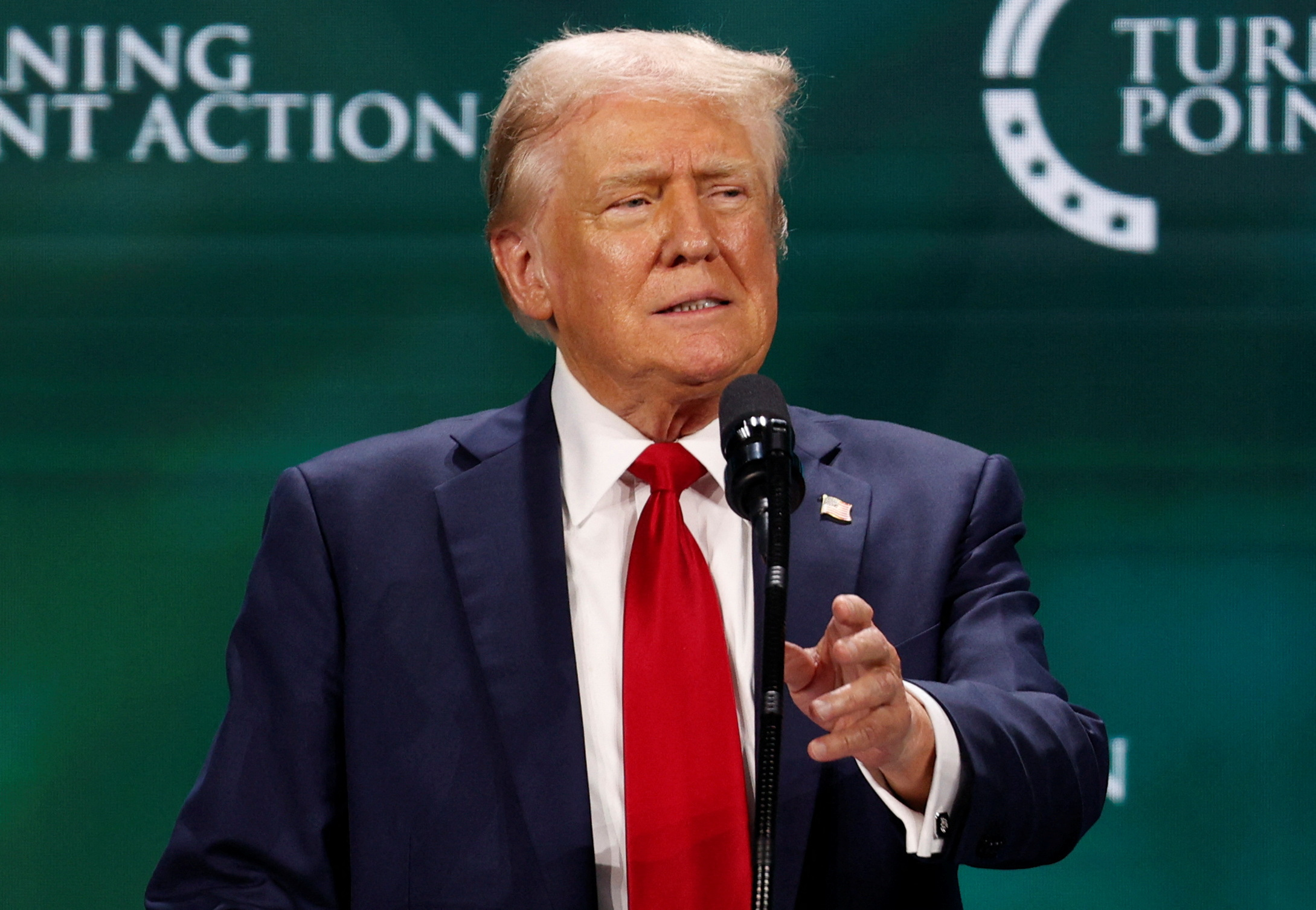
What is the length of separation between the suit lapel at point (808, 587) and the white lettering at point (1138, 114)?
3.39 feet

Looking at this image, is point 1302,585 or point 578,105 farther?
point 1302,585

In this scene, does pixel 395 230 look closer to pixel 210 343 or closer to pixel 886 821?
pixel 210 343

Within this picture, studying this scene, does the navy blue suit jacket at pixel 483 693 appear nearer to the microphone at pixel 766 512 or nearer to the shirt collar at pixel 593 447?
the shirt collar at pixel 593 447

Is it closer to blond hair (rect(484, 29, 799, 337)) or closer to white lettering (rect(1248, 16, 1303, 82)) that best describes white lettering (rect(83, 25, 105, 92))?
blond hair (rect(484, 29, 799, 337))

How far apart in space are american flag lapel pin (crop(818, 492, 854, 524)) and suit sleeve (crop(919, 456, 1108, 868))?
14 cm

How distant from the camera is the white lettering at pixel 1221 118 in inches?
102

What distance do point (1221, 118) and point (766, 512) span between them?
1729 mm

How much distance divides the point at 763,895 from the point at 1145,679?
165 centimetres

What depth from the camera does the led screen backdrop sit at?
2578 mm

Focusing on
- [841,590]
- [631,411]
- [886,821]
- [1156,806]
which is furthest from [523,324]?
[1156,806]

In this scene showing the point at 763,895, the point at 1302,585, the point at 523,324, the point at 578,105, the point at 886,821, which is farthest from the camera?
the point at 1302,585

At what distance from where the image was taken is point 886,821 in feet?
5.58

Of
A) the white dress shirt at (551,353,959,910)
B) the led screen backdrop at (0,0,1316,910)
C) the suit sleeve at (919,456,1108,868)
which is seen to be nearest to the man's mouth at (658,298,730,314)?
the white dress shirt at (551,353,959,910)

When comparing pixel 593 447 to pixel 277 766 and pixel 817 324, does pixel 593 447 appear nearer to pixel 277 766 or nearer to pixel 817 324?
pixel 277 766
